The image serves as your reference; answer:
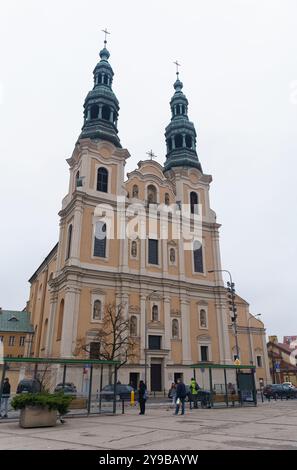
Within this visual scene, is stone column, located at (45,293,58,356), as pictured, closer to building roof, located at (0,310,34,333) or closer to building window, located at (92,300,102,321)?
building window, located at (92,300,102,321)

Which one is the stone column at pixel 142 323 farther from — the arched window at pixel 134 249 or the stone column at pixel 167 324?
the arched window at pixel 134 249

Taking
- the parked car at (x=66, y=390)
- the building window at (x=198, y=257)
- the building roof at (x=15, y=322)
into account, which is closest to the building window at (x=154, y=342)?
the building window at (x=198, y=257)

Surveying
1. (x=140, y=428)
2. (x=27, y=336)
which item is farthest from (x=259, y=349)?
(x=140, y=428)

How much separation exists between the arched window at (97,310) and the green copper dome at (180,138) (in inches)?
858

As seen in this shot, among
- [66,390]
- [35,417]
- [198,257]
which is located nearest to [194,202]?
[198,257]

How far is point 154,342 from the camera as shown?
37438 mm

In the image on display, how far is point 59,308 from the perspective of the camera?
37188mm

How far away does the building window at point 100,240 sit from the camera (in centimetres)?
3816

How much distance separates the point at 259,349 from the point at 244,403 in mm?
25177

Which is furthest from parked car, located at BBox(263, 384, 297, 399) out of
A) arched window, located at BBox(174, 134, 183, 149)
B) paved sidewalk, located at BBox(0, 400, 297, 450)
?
arched window, located at BBox(174, 134, 183, 149)

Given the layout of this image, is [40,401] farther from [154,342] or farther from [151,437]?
[154,342]

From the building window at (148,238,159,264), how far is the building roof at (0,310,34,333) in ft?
71.7

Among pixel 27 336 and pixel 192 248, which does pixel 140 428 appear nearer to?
pixel 192 248
